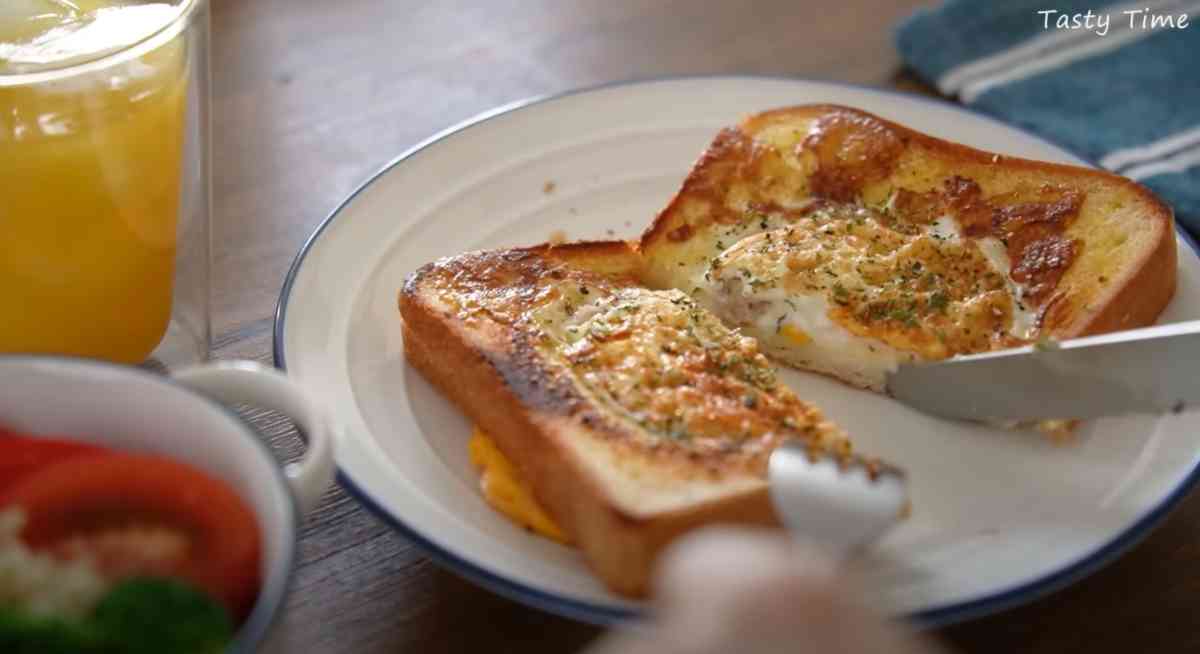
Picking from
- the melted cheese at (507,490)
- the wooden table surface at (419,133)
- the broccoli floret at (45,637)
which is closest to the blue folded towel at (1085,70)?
the wooden table surface at (419,133)

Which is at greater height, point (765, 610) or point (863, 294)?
point (765, 610)

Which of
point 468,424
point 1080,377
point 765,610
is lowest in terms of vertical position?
point 468,424

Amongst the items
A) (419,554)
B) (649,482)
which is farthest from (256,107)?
(649,482)

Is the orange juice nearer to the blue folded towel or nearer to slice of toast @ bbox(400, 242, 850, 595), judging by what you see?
slice of toast @ bbox(400, 242, 850, 595)

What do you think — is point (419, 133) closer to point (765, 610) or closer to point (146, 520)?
point (146, 520)

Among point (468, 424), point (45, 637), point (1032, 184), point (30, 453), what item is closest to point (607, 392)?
point (468, 424)

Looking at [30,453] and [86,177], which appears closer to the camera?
[30,453]
